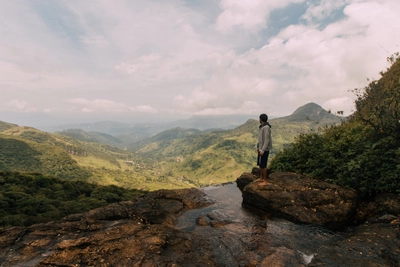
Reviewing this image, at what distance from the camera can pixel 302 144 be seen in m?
15.1

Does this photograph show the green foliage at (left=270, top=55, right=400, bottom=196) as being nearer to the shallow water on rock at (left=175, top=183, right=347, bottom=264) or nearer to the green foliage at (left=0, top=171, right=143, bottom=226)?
the shallow water on rock at (left=175, top=183, right=347, bottom=264)

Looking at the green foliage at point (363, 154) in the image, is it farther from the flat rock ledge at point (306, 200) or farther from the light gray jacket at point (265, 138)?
the light gray jacket at point (265, 138)

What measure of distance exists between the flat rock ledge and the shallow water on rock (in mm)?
436

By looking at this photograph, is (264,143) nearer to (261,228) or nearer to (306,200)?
(306,200)

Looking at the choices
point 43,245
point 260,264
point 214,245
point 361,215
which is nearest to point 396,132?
point 361,215

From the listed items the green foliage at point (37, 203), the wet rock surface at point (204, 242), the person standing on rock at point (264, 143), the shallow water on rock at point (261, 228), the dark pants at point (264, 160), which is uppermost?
the person standing on rock at point (264, 143)

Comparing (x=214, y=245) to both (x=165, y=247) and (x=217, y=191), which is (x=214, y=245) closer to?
(x=165, y=247)

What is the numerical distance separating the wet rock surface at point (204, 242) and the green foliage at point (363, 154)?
3.57 feet

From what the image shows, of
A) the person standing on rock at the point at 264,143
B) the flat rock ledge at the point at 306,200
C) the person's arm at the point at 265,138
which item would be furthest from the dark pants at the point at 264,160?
the flat rock ledge at the point at 306,200

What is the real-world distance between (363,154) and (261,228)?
677 centimetres

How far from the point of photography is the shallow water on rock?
7.93 meters

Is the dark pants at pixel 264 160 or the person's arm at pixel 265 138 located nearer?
the person's arm at pixel 265 138

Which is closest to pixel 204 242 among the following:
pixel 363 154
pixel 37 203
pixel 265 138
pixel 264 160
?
pixel 264 160

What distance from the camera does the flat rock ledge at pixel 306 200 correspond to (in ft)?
31.3
